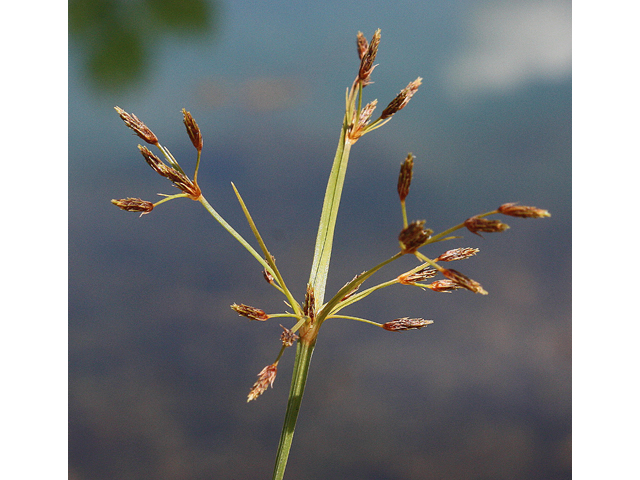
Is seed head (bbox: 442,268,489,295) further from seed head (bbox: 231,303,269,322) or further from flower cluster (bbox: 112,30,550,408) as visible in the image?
seed head (bbox: 231,303,269,322)

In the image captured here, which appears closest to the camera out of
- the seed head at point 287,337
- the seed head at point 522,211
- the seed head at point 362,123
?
the seed head at point 522,211

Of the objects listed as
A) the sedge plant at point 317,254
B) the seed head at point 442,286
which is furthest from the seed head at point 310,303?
the seed head at point 442,286

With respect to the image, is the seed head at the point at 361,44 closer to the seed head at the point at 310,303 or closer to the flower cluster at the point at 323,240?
the flower cluster at the point at 323,240

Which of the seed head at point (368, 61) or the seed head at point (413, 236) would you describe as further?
the seed head at point (368, 61)

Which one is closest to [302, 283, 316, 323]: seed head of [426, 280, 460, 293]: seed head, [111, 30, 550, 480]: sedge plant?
[111, 30, 550, 480]: sedge plant

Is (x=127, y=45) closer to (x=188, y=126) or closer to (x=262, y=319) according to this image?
(x=188, y=126)

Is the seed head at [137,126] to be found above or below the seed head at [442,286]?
above

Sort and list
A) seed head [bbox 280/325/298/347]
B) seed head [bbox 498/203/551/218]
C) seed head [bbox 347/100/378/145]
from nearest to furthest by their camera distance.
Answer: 1. seed head [bbox 498/203/551/218]
2. seed head [bbox 280/325/298/347]
3. seed head [bbox 347/100/378/145]
